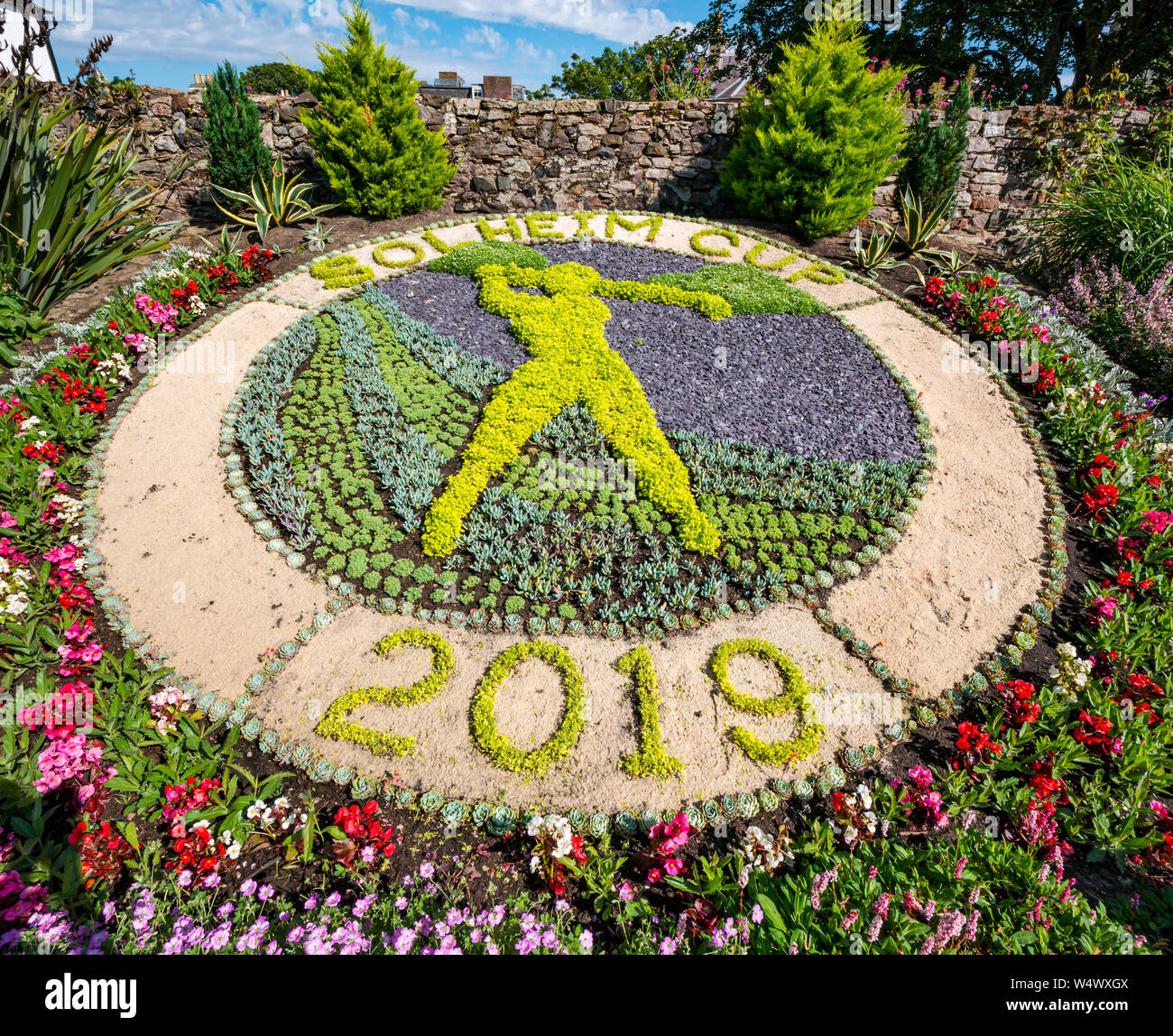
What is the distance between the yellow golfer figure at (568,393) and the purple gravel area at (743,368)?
210 millimetres

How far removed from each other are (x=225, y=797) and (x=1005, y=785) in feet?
14.3

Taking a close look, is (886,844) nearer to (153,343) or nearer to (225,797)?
(225,797)

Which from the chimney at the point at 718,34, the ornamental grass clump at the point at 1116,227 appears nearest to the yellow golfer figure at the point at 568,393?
the ornamental grass clump at the point at 1116,227

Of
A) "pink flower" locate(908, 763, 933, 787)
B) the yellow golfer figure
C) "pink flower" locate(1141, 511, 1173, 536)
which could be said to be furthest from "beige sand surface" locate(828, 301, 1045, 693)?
the yellow golfer figure

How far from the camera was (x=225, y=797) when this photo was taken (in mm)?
3154

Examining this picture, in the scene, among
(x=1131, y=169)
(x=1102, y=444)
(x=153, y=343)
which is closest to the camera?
(x=1102, y=444)

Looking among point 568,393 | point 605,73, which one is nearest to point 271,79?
point 605,73

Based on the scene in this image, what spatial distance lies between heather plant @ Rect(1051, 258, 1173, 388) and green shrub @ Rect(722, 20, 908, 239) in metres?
3.46

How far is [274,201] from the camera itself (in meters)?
9.27

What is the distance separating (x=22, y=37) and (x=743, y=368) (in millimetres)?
17619

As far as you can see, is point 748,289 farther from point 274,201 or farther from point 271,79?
point 271,79

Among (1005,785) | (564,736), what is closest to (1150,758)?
(1005,785)

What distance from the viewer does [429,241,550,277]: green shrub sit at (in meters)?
8.38

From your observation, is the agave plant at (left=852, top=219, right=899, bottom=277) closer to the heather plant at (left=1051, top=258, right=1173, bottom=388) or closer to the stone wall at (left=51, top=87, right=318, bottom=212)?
the heather plant at (left=1051, top=258, right=1173, bottom=388)
